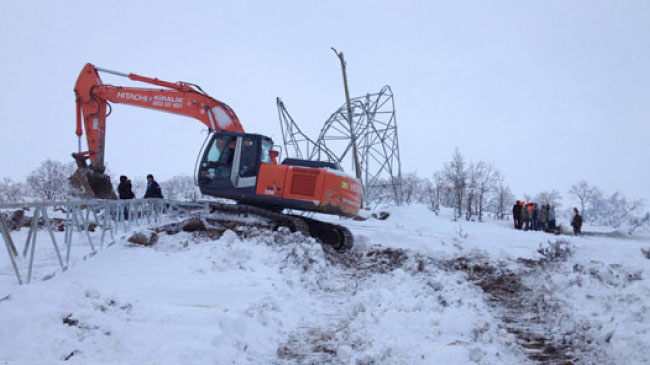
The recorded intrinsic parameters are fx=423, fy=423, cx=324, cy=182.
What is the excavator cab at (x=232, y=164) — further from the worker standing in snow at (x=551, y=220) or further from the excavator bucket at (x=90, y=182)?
the worker standing in snow at (x=551, y=220)

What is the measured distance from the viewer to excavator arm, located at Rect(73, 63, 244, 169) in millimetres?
11320

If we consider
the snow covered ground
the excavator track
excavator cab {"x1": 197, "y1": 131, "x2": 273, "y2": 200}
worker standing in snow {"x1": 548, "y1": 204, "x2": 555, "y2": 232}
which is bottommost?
the snow covered ground

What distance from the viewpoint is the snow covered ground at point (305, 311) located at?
317 centimetres

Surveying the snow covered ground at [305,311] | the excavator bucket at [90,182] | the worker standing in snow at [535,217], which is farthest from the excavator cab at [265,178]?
the worker standing in snow at [535,217]

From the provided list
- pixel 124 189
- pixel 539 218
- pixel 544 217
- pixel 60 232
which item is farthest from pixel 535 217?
pixel 60 232

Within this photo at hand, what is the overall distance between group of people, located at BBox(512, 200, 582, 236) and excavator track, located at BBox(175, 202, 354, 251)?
12.5m

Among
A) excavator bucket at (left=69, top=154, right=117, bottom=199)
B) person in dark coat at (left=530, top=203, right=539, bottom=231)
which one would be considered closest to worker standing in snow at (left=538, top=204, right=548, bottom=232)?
person in dark coat at (left=530, top=203, right=539, bottom=231)

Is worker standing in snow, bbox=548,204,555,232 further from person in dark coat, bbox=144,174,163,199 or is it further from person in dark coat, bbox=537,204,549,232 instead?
person in dark coat, bbox=144,174,163,199

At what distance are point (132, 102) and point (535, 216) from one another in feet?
56.9

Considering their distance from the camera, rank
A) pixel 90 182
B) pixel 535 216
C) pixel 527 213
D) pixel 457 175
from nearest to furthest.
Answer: pixel 90 182
pixel 535 216
pixel 527 213
pixel 457 175

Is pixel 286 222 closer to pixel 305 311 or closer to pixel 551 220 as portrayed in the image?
pixel 305 311

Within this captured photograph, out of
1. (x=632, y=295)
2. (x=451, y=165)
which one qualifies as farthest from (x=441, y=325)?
(x=451, y=165)

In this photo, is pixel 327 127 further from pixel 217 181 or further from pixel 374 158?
pixel 217 181

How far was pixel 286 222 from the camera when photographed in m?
10.2
